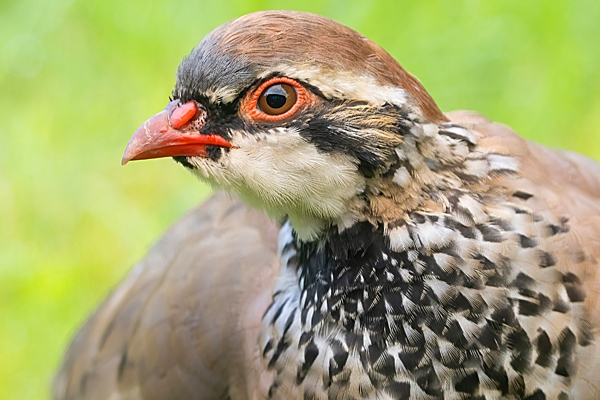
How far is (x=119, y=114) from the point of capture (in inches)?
206

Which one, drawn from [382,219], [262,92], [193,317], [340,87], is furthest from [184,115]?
[193,317]

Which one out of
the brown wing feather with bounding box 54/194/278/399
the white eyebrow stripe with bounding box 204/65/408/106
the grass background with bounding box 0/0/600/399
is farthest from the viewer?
the grass background with bounding box 0/0/600/399

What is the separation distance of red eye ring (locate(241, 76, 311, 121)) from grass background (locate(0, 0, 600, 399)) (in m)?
2.84

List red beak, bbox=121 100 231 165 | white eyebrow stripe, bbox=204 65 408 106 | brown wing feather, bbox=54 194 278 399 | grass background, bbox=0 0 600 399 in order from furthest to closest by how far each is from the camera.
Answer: grass background, bbox=0 0 600 399, brown wing feather, bbox=54 194 278 399, red beak, bbox=121 100 231 165, white eyebrow stripe, bbox=204 65 408 106

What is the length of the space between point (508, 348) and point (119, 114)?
3.77 m

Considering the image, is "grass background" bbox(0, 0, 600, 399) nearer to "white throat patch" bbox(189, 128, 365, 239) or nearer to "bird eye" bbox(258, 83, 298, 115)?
"white throat patch" bbox(189, 128, 365, 239)

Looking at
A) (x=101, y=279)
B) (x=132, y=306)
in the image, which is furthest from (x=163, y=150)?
(x=101, y=279)

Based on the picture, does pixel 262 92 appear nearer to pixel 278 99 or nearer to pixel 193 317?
pixel 278 99

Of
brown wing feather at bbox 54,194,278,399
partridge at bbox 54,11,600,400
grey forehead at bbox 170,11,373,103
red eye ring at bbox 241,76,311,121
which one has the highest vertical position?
grey forehead at bbox 170,11,373,103

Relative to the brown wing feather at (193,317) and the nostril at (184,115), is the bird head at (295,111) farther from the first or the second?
the brown wing feather at (193,317)

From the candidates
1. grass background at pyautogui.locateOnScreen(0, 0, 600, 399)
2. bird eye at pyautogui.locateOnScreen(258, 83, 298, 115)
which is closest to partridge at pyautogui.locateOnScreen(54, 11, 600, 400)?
bird eye at pyautogui.locateOnScreen(258, 83, 298, 115)

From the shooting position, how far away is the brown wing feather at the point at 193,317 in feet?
8.42

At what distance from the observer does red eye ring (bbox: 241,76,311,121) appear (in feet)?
6.07

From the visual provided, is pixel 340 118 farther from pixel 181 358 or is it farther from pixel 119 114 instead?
pixel 119 114
